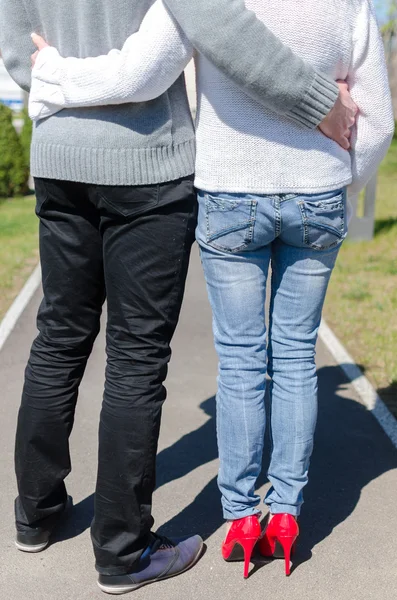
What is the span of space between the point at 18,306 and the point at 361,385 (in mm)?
2960

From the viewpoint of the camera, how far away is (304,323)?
9.53ft

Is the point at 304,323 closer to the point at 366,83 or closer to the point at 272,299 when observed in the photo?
the point at 272,299

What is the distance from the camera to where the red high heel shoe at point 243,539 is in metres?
2.95

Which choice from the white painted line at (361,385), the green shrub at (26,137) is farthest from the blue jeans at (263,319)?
the green shrub at (26,137)

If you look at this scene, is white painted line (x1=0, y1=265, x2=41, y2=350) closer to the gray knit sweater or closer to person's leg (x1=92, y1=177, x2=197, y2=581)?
person's leg (x1=92, y1=177, x2=197, y2=581)

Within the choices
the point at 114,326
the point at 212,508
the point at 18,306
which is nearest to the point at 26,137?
the point at 18,306

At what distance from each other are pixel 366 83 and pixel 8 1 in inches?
45.2

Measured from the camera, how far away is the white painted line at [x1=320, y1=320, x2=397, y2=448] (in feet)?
14.5

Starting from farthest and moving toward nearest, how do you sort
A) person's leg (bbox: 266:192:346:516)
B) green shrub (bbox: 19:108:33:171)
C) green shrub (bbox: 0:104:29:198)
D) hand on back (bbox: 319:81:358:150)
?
green shrub (bbox: 19:108:33:171), green shrub (bbox: 0:104:29:198), person's leg (bbox: 266:192:346:516), hand on back (bbox: 319:81:358:150)

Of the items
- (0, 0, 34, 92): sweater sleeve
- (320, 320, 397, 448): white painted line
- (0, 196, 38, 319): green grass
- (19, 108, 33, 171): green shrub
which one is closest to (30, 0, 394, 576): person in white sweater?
(0, 0, 34, 92): sweater sleeve

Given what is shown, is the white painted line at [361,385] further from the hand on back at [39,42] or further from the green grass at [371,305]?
the hand on back at [39,42]

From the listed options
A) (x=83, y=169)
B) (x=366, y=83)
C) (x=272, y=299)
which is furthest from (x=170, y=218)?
(x=366, y=83)

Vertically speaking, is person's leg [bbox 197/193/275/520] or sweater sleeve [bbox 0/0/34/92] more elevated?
sweater sleeve [bbox 0/0/34/92]

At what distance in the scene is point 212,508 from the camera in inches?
138
